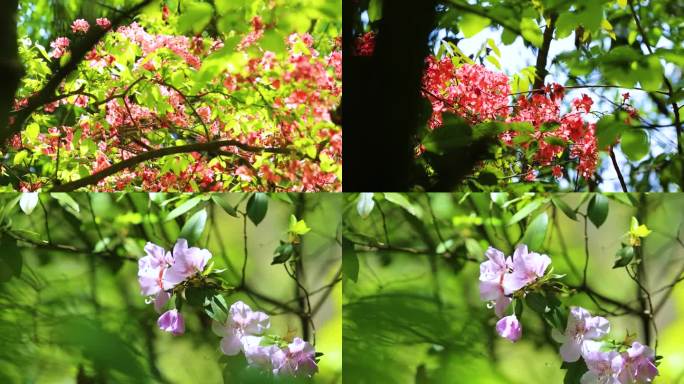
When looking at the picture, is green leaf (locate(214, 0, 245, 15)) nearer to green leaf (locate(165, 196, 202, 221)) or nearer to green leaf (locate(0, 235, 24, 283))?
green leaf (locate(165, 196, 202, 221))

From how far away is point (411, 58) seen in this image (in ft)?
6.95

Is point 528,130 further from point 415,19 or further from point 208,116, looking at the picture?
point 208,116

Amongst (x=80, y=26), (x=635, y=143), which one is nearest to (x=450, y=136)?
(x=635, y=143)

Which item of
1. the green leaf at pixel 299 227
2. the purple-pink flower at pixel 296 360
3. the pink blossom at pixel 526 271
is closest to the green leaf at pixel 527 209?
the pink blossom at pixel 526 271

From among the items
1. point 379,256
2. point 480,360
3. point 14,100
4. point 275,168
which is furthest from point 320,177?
point 14,100

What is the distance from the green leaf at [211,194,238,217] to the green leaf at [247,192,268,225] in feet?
0.18

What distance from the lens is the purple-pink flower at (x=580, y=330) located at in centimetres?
209

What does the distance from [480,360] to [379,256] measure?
1.45 feet

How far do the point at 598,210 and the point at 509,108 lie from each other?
0.41 m

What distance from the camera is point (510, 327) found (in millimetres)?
2096

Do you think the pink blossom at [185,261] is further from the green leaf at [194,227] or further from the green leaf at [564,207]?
the green leaf at [564,207]

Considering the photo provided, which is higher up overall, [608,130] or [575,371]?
[608,130]

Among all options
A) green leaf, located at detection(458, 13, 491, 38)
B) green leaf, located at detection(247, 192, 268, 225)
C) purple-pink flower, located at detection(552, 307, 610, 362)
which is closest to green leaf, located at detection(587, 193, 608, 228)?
purple-pink flower, located at detection(552, 307, 610, 362)

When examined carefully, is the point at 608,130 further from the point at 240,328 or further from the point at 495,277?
the point at 240,328
